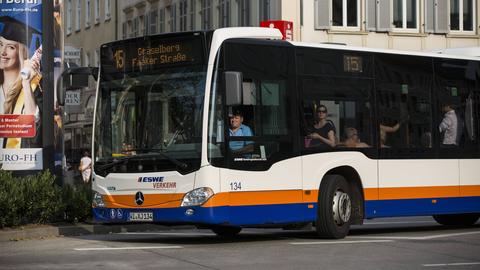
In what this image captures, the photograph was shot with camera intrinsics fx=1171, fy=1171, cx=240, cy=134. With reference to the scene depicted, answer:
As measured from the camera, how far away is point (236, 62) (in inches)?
629

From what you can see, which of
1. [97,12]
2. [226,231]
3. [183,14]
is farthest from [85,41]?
[226,231]

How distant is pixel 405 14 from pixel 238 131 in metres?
29.5

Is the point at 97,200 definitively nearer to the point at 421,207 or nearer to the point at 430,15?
the point at 421,207

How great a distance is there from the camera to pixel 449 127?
19359mm

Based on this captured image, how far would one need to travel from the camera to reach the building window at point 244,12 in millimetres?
43647

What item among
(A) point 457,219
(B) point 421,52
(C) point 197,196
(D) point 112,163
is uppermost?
(B) point 421,52

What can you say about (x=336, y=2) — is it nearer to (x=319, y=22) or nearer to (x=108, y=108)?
(x=319, y=22)

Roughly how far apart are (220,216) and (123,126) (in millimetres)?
2008

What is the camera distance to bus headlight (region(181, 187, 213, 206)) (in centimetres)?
1554

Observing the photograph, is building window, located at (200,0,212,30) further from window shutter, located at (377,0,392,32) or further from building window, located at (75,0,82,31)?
building window, located at (75,0,82,31)

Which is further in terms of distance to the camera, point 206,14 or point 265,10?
point 206,14

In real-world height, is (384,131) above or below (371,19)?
below

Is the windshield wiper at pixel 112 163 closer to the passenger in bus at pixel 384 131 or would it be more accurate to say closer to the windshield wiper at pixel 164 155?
the windshield wiper at pixel 164 155

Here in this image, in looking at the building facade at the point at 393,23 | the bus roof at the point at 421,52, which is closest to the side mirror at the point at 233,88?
the bus roof at the point at 421,52
